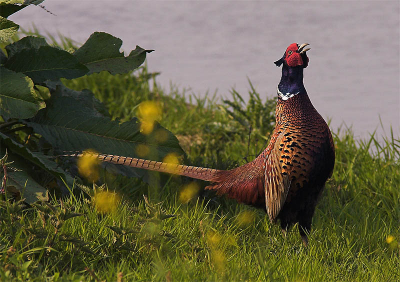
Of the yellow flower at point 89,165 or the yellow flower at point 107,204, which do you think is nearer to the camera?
the yellow flower at point 107,204

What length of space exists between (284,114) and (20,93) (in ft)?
5.94

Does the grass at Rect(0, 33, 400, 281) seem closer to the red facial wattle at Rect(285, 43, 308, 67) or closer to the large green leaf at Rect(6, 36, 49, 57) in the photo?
the red facial wattle at Rect(285, 43, 308, 67)

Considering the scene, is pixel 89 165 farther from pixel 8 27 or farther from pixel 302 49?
pixel 302 49

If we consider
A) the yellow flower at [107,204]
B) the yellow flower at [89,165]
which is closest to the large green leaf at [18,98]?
the yellow flower at [89,165]

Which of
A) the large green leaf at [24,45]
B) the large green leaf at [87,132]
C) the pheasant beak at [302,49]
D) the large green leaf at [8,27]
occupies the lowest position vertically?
the large green leaf at [87,132]

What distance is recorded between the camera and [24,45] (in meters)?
4.04

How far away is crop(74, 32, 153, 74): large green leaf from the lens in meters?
4.07

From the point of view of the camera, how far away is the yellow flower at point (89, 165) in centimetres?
373

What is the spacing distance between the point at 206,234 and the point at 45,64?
5.56 feet

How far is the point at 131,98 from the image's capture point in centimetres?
707

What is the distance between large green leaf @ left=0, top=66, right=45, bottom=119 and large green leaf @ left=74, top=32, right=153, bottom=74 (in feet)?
1.93

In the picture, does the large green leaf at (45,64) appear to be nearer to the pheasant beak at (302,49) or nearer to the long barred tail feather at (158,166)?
the long barred tail feather at (158,166)

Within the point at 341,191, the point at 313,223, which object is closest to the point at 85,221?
the point at 313,223

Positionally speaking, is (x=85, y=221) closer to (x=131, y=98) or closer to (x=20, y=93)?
(x=20, y=93)
